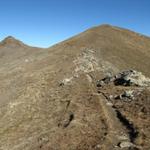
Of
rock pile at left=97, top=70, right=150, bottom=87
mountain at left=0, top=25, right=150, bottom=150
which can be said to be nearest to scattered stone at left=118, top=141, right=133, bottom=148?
mountain at left=0, top=25, right=150, bottom=150

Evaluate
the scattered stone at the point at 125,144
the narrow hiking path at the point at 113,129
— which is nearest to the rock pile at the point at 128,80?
the narrow hiking path at the point at 113,129

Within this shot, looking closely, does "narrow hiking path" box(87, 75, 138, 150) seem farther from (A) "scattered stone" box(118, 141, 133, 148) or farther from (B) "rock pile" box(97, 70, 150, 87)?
(B) "rock pile" box(97, 70, 150, 87)

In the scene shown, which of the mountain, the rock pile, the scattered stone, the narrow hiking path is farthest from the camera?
the rock pile

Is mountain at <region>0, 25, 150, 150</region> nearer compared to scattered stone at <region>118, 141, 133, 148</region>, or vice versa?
scattered stone at <region>118, 141, 133, 148</region>

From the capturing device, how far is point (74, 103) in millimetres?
45688

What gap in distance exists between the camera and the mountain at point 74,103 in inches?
1362

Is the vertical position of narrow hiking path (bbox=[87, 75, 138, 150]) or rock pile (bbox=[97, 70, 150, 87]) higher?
rock pile (bbox=[97, 70, 150, 87])

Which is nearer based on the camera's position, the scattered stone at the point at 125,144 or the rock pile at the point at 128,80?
the scattered stone at the point at 125,144

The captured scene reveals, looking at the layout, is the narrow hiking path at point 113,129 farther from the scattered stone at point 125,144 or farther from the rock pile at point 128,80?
the rock pile at point 128,80

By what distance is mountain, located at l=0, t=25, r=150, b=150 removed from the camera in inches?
1362

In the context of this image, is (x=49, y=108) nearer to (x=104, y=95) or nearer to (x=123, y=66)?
(x=104, y=95)

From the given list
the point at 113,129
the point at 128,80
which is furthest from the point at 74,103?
the point at 113,129

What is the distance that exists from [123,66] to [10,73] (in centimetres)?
2640

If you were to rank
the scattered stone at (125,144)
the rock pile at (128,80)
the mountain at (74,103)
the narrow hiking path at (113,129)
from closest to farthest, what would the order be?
the scattered stone at (125,144)
the narrow hiking path at (113,129)
the mountain at (74,103)
the rock pile at (128,80)
